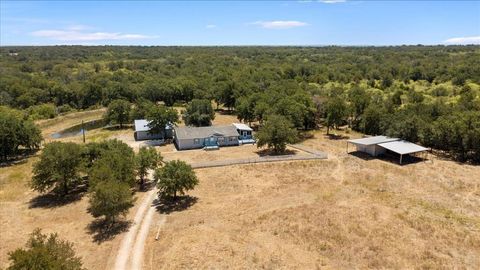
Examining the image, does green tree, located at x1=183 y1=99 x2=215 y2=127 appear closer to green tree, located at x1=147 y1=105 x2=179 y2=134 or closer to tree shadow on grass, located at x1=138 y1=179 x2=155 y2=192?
green tree, located at x1=147 y1=105 x2=179 y2=134

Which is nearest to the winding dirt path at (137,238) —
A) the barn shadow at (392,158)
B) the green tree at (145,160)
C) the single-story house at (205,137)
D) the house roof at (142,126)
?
A: the green tree at (145,160)

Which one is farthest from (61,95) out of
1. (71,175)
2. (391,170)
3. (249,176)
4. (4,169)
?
(391,170)

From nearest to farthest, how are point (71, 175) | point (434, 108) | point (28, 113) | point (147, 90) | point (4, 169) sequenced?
point (71, 175) < point (4, 169) < point (434, 108) < point (28, 113) < point (147, 90)

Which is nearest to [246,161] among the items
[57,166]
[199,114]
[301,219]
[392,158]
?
[301,219]

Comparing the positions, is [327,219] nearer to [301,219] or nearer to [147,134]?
[301,219]

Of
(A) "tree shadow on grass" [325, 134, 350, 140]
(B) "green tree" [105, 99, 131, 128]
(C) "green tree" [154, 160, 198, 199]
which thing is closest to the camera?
(C) "green tree" [154, 160, 198, 199]

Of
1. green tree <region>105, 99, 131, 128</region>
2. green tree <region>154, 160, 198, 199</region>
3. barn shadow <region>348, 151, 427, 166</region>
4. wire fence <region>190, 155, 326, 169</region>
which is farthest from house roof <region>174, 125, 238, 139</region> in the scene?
green tree <region>154, 160, 198, 199</region>

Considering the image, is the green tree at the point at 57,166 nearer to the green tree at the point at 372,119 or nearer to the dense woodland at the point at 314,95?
the dense woodland at the point at 314,95

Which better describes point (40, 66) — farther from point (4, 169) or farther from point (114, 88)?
point (4, 169)
